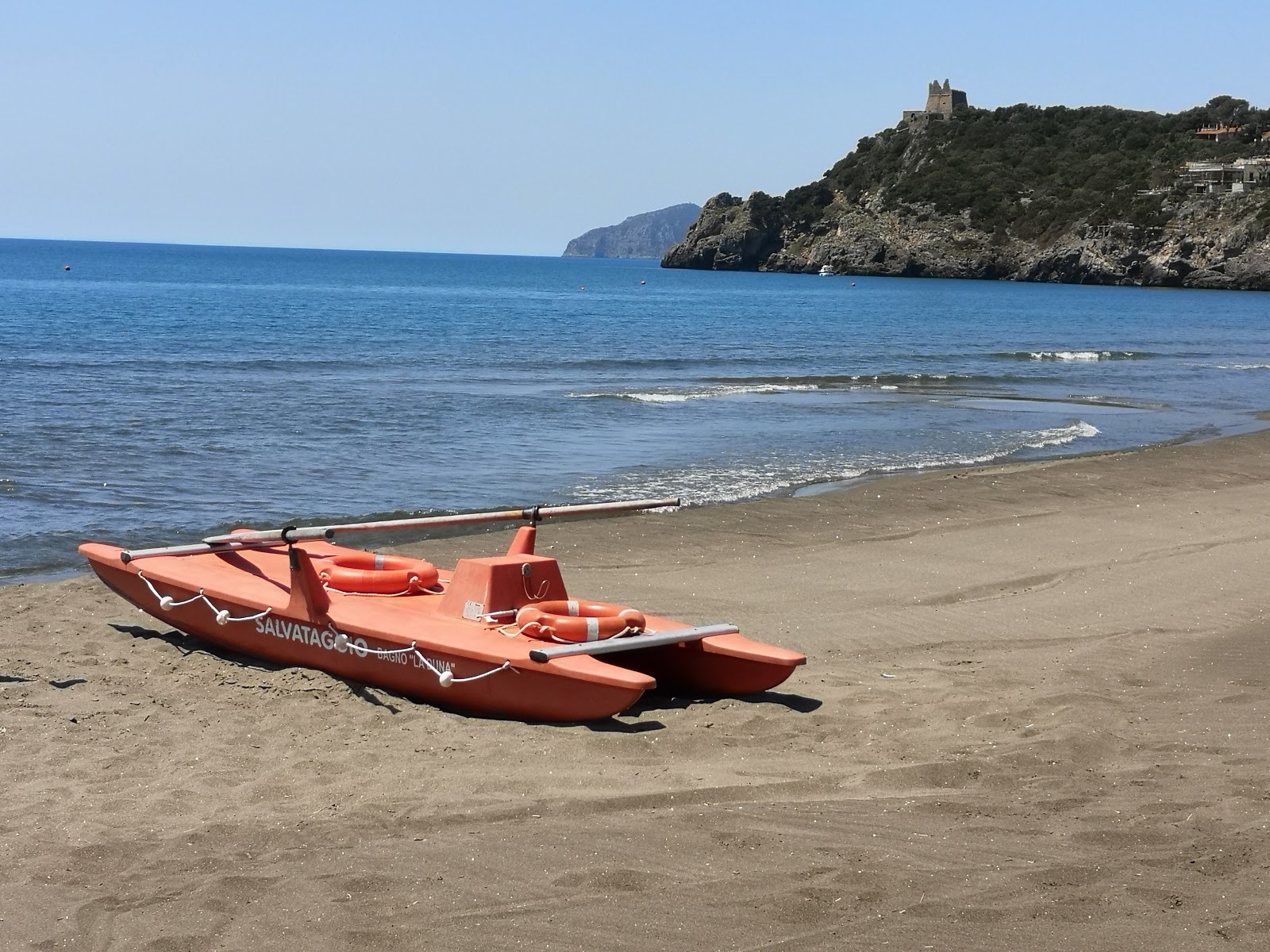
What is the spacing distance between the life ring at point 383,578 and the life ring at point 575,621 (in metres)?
1.14

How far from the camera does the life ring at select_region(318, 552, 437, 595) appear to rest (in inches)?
352

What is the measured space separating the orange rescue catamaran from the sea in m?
3.56

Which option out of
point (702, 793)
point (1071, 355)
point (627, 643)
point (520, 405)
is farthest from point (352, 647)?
point (1071, 355)

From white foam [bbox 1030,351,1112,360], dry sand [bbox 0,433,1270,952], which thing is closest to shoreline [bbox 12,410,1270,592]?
dry sand [bbox 0,433,1270,952]

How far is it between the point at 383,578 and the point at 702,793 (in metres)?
3.52

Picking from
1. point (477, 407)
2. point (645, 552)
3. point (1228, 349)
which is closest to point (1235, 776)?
point (645, 552)

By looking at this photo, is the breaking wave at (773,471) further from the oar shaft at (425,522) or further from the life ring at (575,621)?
the life ring at (575,621)

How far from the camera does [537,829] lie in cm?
582

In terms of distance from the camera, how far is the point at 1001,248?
133250 millimetres

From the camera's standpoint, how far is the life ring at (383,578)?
8938 mm

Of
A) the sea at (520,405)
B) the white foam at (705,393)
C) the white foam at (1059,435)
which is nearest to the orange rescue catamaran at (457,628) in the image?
the sea at (520,405)

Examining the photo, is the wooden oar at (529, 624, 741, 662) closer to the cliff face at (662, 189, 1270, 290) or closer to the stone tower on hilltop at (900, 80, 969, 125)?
the cliff face at (662, 189, 1270, 290)

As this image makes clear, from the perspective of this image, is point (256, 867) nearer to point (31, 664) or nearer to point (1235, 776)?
point (31, 664)

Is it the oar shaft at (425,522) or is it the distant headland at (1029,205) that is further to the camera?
the distant headland at (1029,205)
